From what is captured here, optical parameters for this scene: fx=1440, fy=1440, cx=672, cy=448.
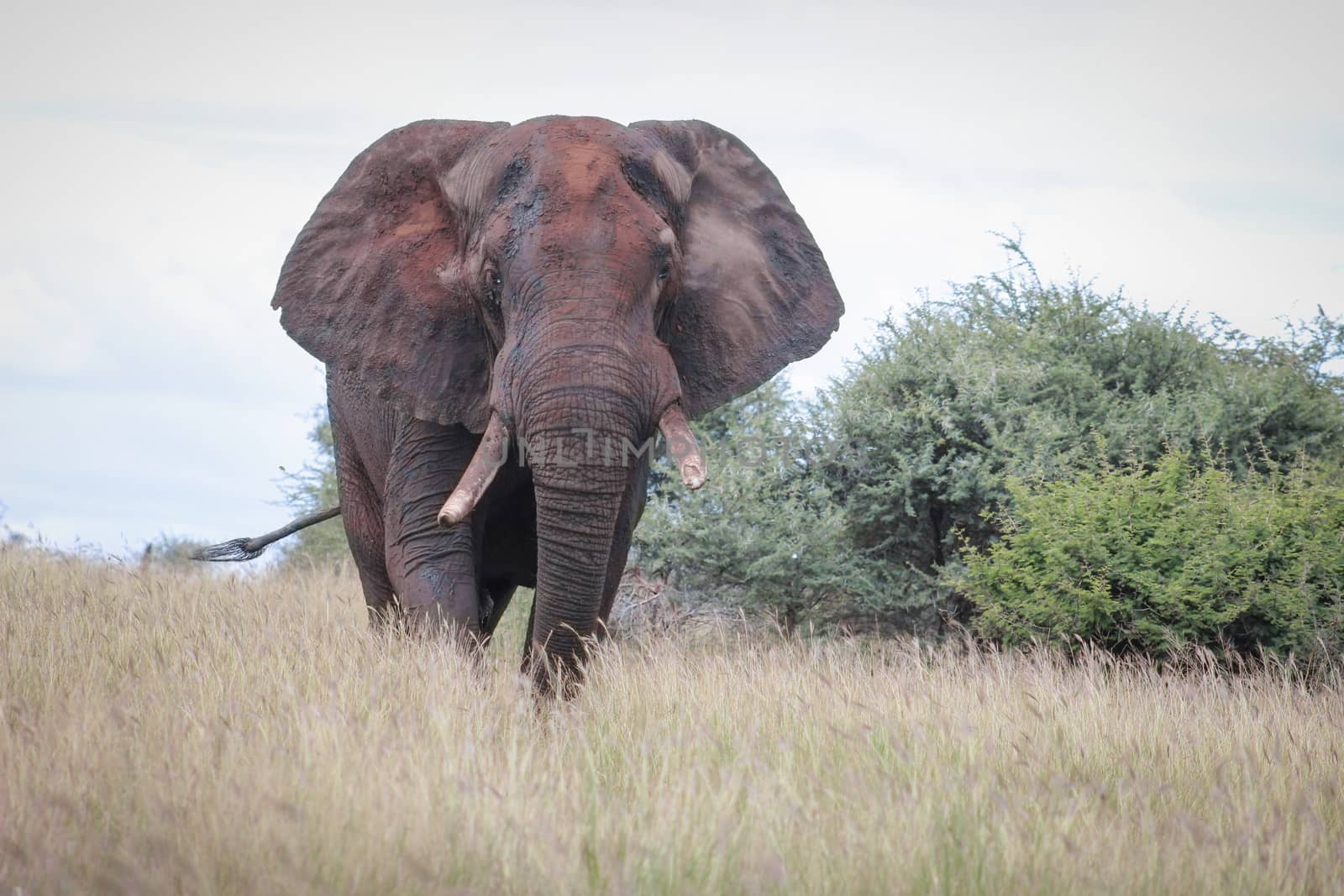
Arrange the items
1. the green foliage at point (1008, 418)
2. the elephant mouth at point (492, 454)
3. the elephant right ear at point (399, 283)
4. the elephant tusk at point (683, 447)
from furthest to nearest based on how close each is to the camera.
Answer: the green foliage at point (1008, 418) < the elephant right ear at point (399, 283) < the elephant mouth at point (492, 454) < the elephant tusk at point (683, 447)

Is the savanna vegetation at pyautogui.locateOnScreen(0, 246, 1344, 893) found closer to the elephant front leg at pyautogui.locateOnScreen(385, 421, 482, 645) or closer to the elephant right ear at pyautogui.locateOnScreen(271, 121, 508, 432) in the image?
the elephant front leg at pyautogui.locateOnScreen(385, 421, 482, 645)

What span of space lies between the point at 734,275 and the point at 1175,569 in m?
5.52

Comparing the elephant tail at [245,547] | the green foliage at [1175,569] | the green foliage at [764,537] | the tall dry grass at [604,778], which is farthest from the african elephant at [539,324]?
the green foliage at [764,537]

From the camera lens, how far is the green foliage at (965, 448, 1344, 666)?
11.4m

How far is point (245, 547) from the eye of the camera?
12.2m

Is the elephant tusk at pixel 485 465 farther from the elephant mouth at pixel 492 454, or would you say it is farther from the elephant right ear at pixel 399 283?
the elephant right ear at pixel 399 283

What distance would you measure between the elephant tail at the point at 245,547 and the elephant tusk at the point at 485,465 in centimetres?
517

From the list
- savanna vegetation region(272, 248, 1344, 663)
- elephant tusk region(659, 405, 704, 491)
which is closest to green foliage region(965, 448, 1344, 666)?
savanna vegetation region(272, 248, 1344, 663)

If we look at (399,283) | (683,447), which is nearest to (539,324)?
(683,447)

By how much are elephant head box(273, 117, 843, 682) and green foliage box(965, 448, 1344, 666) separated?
175 inches

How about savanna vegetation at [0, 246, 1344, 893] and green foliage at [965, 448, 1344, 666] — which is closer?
savanna vegetation at [0, 246, 1344, 893]

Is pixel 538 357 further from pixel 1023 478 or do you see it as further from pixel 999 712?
pixel 1023 478

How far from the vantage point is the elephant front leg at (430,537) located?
297 inches

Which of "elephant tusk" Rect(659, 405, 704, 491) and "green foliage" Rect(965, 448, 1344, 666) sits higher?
"elephant tusk" Rect(659, 405, 704, 491)
